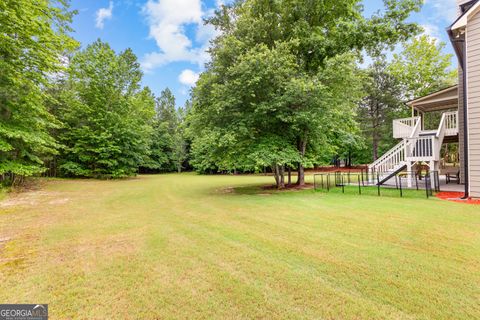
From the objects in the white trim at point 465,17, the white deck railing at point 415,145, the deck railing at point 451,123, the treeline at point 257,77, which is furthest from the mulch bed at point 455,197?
the white trim at point 465,17

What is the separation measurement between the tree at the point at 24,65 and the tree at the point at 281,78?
775 cm

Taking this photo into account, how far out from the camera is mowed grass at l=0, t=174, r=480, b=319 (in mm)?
2539

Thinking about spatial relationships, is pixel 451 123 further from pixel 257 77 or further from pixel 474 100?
pixel 257 77

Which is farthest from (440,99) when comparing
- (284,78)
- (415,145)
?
(284,78)

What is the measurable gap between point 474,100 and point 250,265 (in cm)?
980

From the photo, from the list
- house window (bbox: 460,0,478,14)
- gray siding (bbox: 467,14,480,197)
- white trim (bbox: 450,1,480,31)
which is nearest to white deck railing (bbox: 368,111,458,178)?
gray siding (bbox: 467,14,480,197)

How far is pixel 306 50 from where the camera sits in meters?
12.9

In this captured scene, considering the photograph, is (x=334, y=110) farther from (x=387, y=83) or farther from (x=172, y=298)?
(x=387, y=83)

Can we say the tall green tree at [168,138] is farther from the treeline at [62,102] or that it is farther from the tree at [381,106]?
the tree at [381,106]

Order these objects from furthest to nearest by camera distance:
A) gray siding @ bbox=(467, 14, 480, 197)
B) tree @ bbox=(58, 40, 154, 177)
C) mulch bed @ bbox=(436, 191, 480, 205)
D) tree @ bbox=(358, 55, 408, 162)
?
tree @ bbox=(358, 55, 408, 162), tree @ bbox=(58, 40, 154, 177), gray siding @ bbox=(467, 14, 480, 197), mulch bed @ bbox=(436, 191, 480, 205)

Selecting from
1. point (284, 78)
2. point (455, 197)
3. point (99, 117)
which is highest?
point (99, 117)

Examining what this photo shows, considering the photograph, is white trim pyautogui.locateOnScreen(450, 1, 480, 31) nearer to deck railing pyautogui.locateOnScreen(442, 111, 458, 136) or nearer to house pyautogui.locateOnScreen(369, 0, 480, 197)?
house pyautogui.locateOnScreen(369, 0, 480, 197)

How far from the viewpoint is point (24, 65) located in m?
11.9

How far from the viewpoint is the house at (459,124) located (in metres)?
8.08
